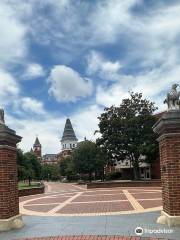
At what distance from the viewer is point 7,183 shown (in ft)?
38.9

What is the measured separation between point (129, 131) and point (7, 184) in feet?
119

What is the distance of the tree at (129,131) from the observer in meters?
47.2

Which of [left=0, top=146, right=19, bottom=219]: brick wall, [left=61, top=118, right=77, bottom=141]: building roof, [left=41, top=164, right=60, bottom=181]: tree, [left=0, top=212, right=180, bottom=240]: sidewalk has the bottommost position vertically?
[left=41, top=164, right=60, bottom=181]: tree

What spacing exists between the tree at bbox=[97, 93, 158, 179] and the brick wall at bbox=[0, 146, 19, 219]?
34.6 metres

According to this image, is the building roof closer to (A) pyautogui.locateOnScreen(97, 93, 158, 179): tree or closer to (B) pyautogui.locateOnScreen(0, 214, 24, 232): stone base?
(A) pyautogui.locateOnScreen(97, 93, 158, 179): tree

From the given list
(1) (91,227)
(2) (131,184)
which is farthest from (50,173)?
(1) (91,227)

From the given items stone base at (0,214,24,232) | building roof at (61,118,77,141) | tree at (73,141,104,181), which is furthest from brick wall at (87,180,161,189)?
building roof at (61,118,77,141)

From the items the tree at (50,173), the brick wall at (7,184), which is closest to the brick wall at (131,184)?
the brick wall at (7,184)

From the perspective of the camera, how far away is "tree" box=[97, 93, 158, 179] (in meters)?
47.2

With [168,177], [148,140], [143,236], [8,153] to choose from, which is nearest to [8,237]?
[8,153]

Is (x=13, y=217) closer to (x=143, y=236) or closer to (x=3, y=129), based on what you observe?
(x=3, y=129)

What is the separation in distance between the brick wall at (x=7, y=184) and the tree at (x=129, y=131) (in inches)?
1362

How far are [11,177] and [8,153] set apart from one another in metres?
0.71

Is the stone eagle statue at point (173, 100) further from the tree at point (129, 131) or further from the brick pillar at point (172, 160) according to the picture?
the tree at point (129, 131)
